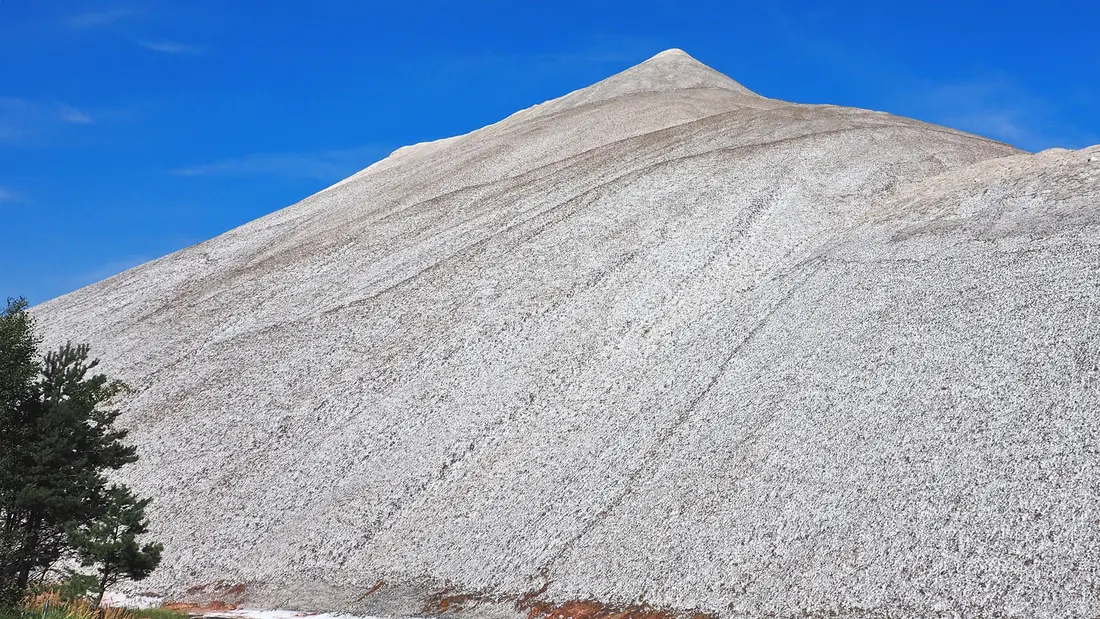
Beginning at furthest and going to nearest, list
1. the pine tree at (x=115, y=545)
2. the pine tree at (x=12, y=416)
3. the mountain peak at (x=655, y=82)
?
1. the mountain peak at (x=655, y=82)
2. the pine tree at (x=115, y=545)
3. the pine tree at (x=12, y=416)

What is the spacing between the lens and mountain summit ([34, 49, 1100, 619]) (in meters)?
18.2

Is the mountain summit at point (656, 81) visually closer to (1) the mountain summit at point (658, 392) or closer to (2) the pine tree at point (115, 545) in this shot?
(1) the mountain summit at point (658, 392)

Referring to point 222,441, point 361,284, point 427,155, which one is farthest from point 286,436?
point 427,155

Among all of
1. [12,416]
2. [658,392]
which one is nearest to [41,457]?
[12,416]

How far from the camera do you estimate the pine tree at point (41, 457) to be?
17.6 metres

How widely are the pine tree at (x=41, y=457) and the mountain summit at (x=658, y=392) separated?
6.17m

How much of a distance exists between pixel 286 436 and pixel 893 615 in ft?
63.4

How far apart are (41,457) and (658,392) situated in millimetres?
15437

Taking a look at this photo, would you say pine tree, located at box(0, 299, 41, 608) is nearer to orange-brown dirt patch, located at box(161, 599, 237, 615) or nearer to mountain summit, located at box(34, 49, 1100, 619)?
orange-brown dirt patch, located at box(161, 599, 237, 615)

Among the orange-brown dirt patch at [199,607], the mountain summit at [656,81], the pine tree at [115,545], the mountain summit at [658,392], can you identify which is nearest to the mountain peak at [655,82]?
the mountain summit at [656,81]

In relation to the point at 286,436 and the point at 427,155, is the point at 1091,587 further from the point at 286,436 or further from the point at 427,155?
the point at 427,155

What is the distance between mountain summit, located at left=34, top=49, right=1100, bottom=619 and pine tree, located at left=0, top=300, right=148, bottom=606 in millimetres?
6166

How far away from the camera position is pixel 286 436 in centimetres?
2895

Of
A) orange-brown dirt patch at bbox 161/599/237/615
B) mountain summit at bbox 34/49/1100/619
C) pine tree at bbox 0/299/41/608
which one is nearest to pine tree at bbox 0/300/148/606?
pine tree at bbox 0/299/41/608
